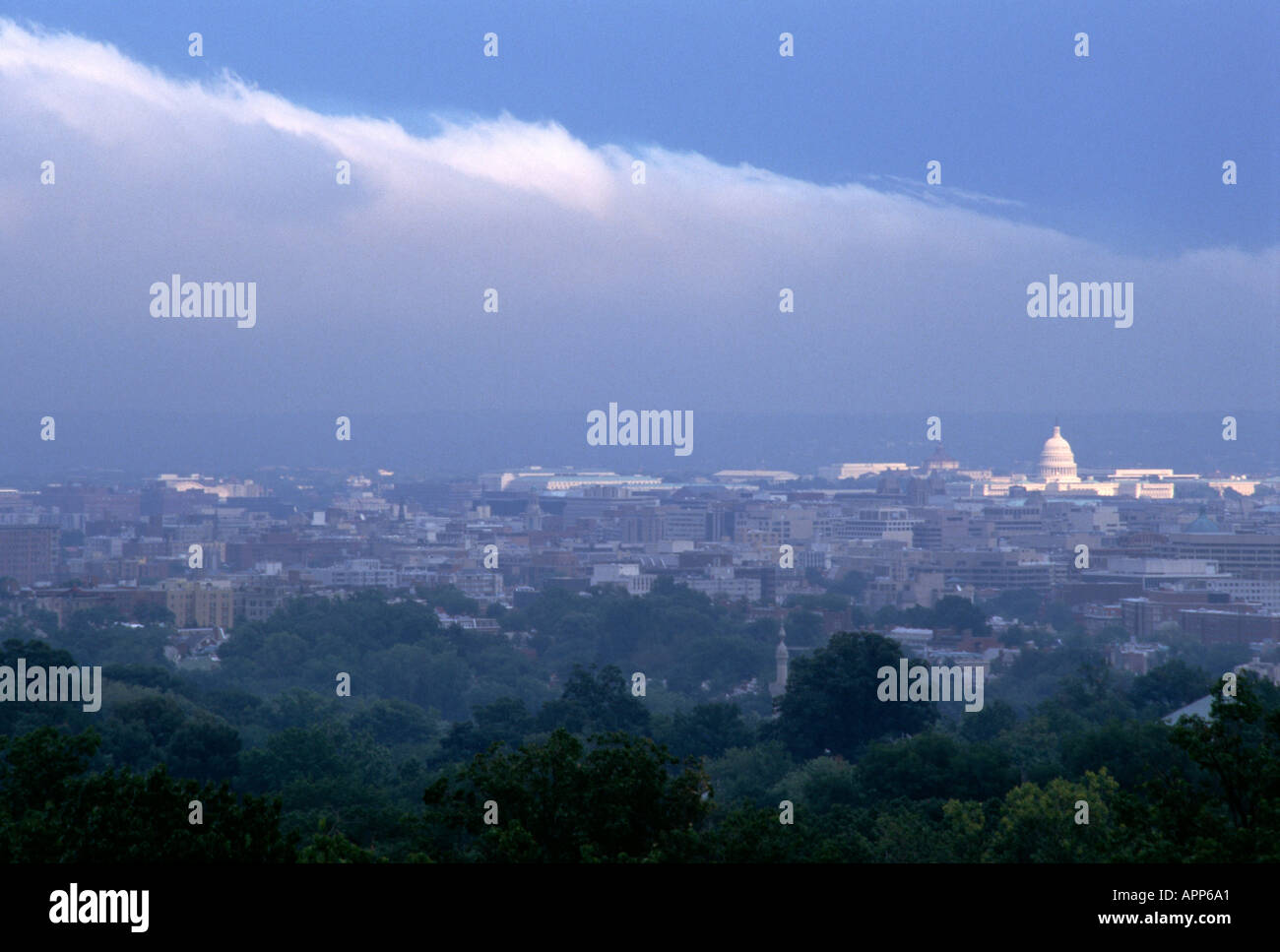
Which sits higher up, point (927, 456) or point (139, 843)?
point (927, 456)

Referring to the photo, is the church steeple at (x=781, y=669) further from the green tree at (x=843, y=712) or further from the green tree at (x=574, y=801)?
the green tree at (x=574, y=801)

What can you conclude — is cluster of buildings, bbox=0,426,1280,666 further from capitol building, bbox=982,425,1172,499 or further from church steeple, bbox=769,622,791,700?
church steeple, bbox=769,622,791,700

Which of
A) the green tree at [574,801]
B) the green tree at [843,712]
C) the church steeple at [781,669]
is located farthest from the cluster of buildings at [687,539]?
the green tree at [574,801]

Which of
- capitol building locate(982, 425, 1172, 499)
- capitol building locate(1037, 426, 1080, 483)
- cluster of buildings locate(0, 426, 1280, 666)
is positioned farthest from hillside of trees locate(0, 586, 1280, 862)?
capitol building locate(1037, 426, 1080, 483)

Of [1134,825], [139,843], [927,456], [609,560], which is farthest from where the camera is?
[609,560]

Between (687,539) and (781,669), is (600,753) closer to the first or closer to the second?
(781,669)
